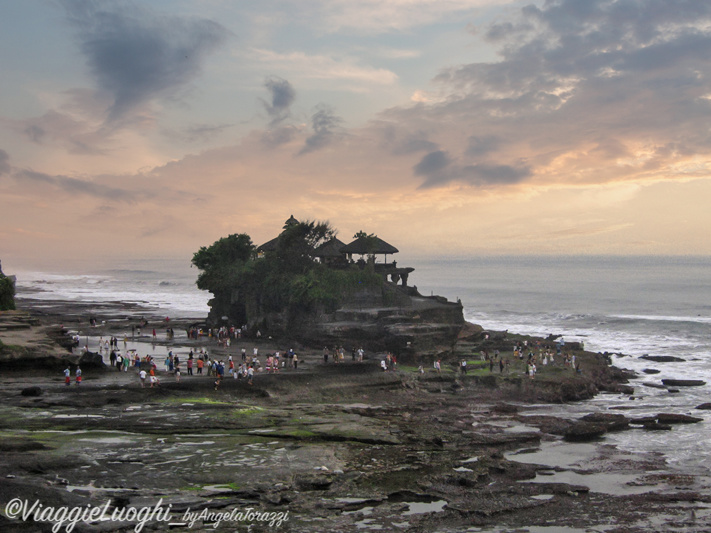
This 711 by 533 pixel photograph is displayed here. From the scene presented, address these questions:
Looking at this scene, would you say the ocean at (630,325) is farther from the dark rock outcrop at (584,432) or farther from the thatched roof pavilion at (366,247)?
the thatched roof pavilion at (366,247)

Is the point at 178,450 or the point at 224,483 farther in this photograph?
the point at 178,450

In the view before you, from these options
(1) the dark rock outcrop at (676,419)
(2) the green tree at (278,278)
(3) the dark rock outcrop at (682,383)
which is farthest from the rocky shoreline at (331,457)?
(2) the green tree at (278,278)

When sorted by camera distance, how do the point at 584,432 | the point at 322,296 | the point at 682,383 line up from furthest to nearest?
the point at 322,296, the point at 682,383, the point at 584,432

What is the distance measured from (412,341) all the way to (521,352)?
34.9 feet

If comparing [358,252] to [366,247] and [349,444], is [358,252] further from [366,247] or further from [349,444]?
[349,444]

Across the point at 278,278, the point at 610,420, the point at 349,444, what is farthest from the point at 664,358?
the point at 349,444

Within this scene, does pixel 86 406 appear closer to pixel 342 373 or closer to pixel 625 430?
pixel 342 373

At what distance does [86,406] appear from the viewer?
25844mm

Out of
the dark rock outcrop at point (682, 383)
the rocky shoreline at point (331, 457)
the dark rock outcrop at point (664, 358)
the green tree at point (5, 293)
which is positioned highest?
the green tree at point (5, 293)

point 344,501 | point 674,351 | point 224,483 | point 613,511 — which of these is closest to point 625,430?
point 613,511

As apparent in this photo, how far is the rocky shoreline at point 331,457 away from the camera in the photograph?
16.6 meters

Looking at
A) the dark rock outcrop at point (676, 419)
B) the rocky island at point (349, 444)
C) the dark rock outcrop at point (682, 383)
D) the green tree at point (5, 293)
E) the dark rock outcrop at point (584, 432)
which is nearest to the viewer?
the rocky island at point (349, 444)

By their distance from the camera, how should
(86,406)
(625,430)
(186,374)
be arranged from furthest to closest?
(186,374)
(625,430)
(86,406)

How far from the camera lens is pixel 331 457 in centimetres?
2116
